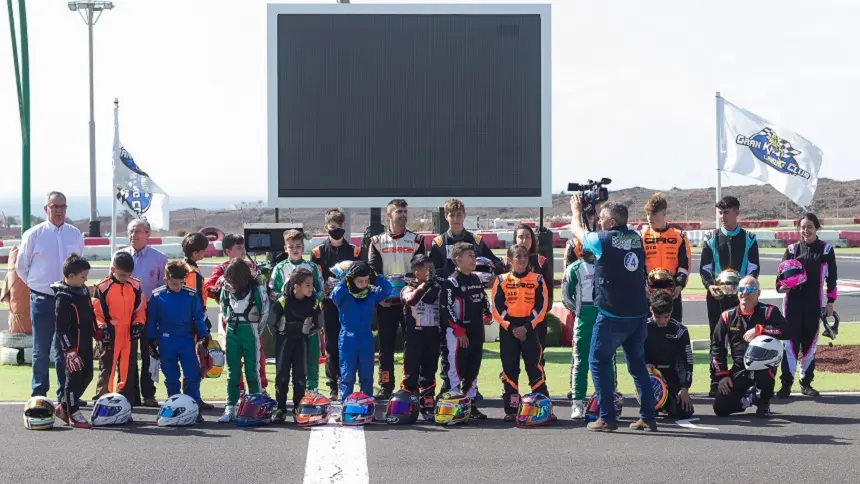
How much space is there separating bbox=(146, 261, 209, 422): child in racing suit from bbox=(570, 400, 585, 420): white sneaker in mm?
3233

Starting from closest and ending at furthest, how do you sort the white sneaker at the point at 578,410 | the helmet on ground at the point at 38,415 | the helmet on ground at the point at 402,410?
the helmet on ground at the point at 38,415 < the helmet on ground at the point at 402,410 < the white sneaker at the point at 578,410

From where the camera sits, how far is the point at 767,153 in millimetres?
18281

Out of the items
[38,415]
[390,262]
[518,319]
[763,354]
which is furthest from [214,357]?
[763,354]

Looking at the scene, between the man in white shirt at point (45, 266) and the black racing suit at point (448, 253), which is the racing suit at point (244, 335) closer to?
the man in white shirt at point (45, 266)

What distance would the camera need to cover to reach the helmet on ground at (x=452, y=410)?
29.6ft

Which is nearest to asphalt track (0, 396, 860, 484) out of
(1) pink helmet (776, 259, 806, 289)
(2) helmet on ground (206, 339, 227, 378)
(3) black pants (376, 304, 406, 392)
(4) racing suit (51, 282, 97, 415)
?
(4) racing suit (51, 282, 97, 415)

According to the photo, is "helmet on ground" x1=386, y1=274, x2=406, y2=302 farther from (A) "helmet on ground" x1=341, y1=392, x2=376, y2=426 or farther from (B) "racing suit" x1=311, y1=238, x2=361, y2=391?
(A) "helmet on ground" x1=341, y1=392, x2=376, y2=426

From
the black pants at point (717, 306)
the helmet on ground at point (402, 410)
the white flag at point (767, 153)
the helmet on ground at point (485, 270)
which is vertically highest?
the white flag at point (767, 153)

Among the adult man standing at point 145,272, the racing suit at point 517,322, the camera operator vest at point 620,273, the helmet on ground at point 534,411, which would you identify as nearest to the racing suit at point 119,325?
the adult man standing at point 145,272

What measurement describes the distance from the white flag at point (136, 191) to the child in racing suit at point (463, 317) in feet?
38.3

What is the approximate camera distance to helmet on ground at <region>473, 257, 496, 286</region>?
9844 millimetres

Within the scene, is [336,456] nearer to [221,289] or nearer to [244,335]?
[244,335]

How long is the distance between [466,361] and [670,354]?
1806mm

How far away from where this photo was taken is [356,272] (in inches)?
372
